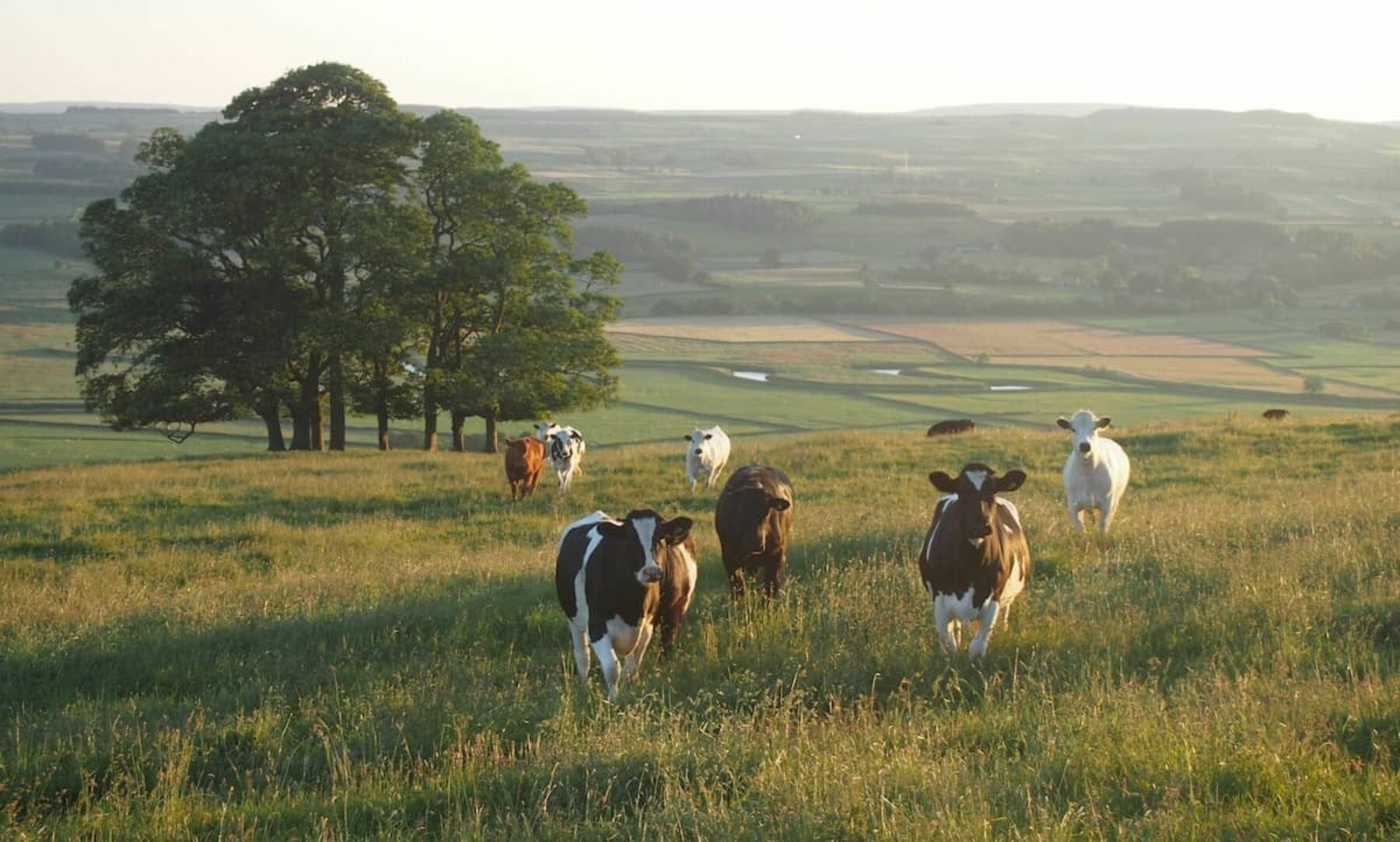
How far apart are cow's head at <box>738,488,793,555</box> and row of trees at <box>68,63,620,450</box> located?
23.5 meters

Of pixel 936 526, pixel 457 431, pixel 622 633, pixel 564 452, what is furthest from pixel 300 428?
pixel 622 633

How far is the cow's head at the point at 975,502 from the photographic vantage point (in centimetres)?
1077

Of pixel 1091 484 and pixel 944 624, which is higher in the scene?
pixel 944 624

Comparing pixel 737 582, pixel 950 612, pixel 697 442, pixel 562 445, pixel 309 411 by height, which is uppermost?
pixel 950 612

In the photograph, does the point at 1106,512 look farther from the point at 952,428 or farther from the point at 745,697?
the point at 952,428

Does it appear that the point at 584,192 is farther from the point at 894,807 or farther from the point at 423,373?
the point at 894,807

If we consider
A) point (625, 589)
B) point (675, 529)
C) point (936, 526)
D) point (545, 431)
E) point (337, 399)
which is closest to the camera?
point (625, 589)

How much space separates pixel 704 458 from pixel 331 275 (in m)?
15.5

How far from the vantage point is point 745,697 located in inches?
362

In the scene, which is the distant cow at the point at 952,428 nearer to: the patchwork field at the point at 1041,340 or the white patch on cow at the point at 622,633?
the white patch on cow at the point at 622,633

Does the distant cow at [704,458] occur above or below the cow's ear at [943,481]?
below

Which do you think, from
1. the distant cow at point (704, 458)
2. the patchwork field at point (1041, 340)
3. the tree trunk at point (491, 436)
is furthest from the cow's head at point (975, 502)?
the patchwork field at point (1041, 340)

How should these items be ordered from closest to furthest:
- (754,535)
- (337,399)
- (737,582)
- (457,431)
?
(754,535), (737,582), (337,399), (457,431)

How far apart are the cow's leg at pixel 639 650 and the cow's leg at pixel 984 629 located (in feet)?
7.98
